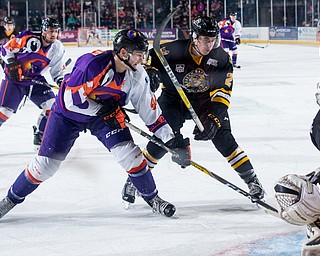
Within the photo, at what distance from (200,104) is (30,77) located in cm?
171

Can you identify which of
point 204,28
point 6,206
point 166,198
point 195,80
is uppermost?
point 204,28

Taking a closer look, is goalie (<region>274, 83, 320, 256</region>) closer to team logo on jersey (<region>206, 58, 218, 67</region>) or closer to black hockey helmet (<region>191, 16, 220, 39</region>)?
black hockey helmet (<region>191, 16, 220, 39</region>)

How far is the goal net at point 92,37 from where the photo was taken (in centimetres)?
1853

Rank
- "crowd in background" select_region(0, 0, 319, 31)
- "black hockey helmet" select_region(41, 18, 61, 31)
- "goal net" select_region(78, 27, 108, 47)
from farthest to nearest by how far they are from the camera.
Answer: "goal net" select_region(78, 27, 108, 47), "crowd in background" select_region(0, 0, 319, 31), "black hockey helmet" select_region(41, 18, 61, 31)

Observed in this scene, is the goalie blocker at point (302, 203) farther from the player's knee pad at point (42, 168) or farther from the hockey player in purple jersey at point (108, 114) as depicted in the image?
the player's knee pad at point (42, 168)

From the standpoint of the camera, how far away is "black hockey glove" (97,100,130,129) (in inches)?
110

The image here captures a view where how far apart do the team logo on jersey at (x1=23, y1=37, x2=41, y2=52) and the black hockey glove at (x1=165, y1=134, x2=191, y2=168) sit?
6.22 ft

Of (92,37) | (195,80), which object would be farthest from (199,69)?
(92,37)

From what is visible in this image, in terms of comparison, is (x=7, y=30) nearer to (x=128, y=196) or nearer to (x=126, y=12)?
(x=128, y=196)

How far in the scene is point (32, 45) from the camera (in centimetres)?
444

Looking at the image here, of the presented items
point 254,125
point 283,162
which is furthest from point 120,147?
point 254,125

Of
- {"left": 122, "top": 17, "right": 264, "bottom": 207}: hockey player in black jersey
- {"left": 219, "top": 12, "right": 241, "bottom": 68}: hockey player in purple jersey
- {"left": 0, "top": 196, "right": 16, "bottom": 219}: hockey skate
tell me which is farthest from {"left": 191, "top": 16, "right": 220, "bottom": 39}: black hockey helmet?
{"left": 219, "top": 12, "right": 241, "bottom": 68}: hockey player in purple jersey

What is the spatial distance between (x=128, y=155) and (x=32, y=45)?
6.33ft

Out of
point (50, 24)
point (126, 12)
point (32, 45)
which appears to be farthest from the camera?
point (126, 12)
